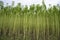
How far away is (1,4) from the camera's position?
2.44 m

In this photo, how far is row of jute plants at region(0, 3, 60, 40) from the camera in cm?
238

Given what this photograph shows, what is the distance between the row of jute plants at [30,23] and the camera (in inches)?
93.7

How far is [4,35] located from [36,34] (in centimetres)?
44

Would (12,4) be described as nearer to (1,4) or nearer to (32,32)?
(1,4)

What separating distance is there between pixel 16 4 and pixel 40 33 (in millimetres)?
529

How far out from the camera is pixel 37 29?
2.42 metres

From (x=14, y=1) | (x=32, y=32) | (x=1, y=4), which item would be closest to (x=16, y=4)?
(x=14, y=1)

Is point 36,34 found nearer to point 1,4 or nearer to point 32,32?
point 32,32

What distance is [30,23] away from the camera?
2428 mm

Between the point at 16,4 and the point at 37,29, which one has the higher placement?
the point at 16,4

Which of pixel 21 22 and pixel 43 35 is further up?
pixel 21 22

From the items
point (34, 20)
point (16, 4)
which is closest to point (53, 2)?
point (34, 20)

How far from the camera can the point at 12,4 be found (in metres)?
2.44

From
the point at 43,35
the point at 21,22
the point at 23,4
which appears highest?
the point at 23,4
